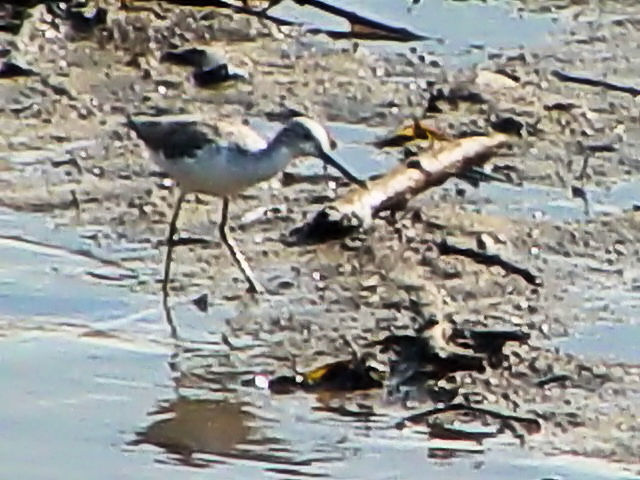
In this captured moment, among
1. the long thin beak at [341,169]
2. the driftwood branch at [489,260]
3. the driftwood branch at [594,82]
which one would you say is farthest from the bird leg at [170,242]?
the driftwood branch at [594,82]

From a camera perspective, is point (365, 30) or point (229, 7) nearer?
point (365, 30)

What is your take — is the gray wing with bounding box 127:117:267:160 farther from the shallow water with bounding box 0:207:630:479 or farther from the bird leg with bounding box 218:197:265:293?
the shallow water with bounding box 0:207:630:479

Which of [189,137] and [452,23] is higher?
[452,23]

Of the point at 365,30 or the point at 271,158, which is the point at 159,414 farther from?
the point at 365,30

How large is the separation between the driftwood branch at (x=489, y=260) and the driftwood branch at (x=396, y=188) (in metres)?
0.30

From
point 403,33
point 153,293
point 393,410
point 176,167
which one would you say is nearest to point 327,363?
point 393,410

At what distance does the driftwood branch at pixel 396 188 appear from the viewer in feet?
24.9

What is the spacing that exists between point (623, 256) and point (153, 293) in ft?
5.50

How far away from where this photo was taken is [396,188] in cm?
788

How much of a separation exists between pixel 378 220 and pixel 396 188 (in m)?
0.17

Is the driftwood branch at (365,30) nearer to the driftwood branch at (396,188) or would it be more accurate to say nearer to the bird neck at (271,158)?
the driftwood branch at (396,188)

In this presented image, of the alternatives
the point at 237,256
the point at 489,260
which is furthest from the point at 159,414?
the point at 489,260

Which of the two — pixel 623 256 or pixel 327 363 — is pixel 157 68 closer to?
pixel 623 256

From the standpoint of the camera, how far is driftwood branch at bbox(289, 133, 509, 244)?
7.59 m
